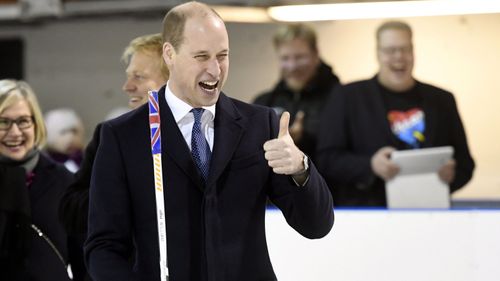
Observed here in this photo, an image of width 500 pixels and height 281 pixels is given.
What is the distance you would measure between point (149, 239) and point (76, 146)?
3.71m

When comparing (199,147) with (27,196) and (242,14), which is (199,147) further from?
(242,14)

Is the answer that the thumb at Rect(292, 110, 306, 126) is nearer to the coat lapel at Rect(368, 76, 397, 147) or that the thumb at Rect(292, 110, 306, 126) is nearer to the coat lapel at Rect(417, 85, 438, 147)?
the coat lapel at Rect(368, 76, 397, 147)

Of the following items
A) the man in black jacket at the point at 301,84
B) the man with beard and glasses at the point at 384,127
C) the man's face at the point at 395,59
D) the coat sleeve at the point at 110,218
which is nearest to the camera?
the coat sleeve at the point at 110,218

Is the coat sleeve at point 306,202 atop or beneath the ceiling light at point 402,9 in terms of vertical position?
beneath

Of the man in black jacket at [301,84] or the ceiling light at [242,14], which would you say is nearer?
the man in black jacket at [301,84]

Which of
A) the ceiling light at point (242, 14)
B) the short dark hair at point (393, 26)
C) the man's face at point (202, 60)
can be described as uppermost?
the ceiling light at point (242, 14)

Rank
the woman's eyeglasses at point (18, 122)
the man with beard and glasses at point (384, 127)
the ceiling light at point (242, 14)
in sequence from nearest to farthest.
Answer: the woman's eyeglasses at point (18, 122) < the man with beard and glasses at point (384, 127) < the ceiling light at point (242, 14)

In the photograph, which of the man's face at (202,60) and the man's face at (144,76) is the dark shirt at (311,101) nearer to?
the man's face at (144,76)

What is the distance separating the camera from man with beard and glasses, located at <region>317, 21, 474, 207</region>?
4594 millimetres

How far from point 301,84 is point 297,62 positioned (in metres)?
0.13

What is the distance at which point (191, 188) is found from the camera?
2326 mm

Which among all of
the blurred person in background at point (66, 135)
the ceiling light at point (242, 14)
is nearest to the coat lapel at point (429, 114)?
the ceiling light at point (242, 14)

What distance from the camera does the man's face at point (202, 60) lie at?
7.63 feet

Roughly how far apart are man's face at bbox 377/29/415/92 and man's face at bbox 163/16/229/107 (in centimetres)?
245
